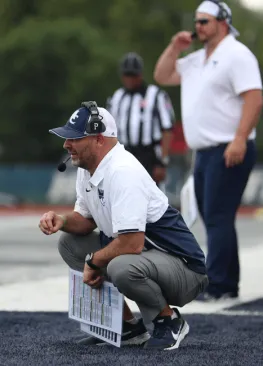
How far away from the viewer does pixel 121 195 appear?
5.55m

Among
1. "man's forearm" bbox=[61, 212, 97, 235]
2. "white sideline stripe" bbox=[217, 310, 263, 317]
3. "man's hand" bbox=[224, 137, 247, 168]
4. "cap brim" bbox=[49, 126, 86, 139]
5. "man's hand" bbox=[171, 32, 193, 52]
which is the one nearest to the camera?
"cap brim" bbox=[49, 126, 86, 139]

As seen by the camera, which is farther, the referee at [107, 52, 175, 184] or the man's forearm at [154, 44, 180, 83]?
the referee at [107, 52, 175, 184]

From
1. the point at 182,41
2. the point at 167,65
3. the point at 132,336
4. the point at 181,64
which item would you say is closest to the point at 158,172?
the point at 167,65

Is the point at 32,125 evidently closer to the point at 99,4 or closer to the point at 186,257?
the point at 99,4

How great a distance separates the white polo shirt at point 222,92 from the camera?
26.9ft

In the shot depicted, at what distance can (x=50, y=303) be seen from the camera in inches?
320

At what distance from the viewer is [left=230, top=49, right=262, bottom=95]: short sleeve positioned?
26.7ft

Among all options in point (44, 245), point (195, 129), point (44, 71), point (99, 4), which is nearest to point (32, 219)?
point (44, 245)

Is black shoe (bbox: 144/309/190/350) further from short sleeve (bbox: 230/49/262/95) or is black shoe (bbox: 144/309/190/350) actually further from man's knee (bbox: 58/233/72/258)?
short sleeve (bbox: 230/49/262/95)

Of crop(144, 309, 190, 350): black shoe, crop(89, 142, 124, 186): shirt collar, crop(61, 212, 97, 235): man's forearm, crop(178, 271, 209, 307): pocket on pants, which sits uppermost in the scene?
crop(89, 142, 124, 186): shirt collar

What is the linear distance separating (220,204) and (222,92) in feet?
2.63

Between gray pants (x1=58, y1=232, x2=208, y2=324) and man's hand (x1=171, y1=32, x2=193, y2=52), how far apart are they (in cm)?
307

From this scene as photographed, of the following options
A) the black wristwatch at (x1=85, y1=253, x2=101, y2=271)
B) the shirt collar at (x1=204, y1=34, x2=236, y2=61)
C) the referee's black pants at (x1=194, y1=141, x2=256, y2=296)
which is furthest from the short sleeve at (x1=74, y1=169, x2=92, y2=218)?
the shirt collar at (x1=204, y1=34, x2=236, y2=61)

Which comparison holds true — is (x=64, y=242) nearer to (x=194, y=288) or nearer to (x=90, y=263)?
(x=90, y=263)
